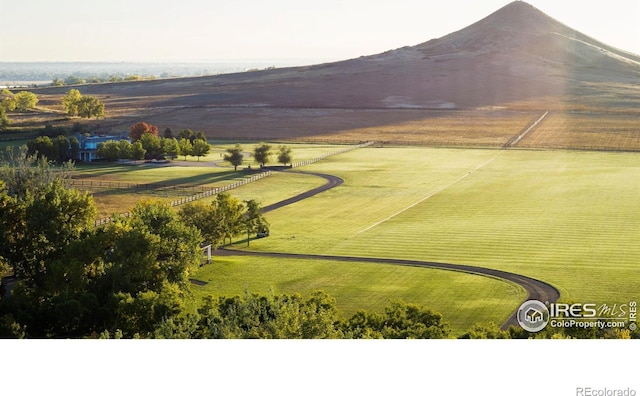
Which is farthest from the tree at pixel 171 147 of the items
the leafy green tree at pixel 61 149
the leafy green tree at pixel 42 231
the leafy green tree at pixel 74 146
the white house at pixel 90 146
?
the leafy green tree at pixel 42 231

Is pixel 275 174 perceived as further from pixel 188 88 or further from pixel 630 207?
pixel 630 207

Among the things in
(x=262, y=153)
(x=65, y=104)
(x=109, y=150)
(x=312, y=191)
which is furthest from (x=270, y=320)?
(x=109, y=150)

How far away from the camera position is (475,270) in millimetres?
21234

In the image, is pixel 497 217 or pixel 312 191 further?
pixel 312 191

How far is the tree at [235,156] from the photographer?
35525mm

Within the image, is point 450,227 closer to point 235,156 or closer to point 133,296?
point 133,296

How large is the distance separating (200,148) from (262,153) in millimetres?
3271

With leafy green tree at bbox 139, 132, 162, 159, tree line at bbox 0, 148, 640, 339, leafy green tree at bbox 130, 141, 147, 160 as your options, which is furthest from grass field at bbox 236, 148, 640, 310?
leafy green tree at bbox 130, 141, 147, 160

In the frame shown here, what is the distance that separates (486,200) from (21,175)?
49.6ft

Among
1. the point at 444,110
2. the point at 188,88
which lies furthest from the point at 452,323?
the point at 444,110

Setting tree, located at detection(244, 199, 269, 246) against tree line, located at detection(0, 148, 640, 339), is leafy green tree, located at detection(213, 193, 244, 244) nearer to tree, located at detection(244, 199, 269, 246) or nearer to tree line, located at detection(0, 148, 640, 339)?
tree, located at detection(244, 199, 269, 246)

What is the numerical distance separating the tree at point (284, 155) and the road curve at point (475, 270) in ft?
39.8

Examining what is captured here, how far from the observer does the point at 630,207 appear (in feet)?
83.0

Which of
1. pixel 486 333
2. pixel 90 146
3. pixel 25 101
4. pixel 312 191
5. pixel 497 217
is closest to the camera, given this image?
pixel 486 333
